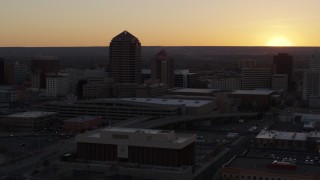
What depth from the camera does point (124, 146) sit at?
24375 millimetres

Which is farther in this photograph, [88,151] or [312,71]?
[312,71]

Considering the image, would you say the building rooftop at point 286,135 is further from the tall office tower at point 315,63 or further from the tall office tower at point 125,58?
the tall office tower at point 125,58

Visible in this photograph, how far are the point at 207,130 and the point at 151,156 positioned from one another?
1394 cm

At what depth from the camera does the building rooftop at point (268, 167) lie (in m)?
21.4

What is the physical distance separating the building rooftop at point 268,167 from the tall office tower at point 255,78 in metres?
39.9

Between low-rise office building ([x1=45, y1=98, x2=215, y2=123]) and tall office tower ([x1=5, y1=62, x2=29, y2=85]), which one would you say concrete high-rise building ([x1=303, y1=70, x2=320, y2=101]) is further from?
tall office tower ([x1=5, y1=62, x2=29, y2=85])

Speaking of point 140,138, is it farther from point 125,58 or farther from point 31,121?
point 125,58

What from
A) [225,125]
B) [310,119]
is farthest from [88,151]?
[310,119]

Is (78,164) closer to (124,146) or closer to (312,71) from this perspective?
(124,146)

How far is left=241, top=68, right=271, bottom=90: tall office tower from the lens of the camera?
62844 millimetres

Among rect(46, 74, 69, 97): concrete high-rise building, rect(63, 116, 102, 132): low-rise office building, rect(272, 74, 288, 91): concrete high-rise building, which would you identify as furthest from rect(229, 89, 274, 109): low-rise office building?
rect(46, 74, 69, 97): concrete high-rise building

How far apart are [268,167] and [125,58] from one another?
128 ft

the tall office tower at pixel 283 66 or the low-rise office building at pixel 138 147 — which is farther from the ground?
the tall office tower at pixel 283 66

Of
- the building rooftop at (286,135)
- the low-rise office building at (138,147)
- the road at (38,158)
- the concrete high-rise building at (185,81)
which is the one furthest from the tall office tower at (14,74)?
the low-rise office building at (138,147)
